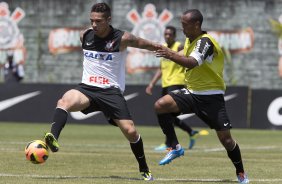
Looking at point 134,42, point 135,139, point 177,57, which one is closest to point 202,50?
point 177,57

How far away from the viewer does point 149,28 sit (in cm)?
3825

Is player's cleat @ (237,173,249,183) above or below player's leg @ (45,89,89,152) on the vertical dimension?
below

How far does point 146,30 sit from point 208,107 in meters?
26.2

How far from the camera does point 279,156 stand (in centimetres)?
1689

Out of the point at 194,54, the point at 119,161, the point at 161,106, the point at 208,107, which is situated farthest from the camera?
the point at 119,161

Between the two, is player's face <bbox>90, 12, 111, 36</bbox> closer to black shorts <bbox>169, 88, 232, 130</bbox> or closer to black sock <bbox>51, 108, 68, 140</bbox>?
black sock <bbox>51, 108, 68, 140</bbox>

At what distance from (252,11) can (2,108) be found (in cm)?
1378

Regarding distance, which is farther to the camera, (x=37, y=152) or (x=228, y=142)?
(x=228, y=142)

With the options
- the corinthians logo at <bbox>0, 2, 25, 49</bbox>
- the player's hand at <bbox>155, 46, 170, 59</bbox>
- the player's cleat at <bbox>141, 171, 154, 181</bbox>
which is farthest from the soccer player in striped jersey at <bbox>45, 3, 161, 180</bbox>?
the corinthians logo at <bbox>0, 2, 25, 49</bbox>

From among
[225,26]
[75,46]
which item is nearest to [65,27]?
[75,46]

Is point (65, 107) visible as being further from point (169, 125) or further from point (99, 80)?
point (169, 125)

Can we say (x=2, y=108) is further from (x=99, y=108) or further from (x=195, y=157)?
(x=99, y=108)

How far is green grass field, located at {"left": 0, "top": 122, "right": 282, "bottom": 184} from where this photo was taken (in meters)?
12.1

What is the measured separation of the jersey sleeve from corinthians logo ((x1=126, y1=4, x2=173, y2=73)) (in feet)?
84.6
